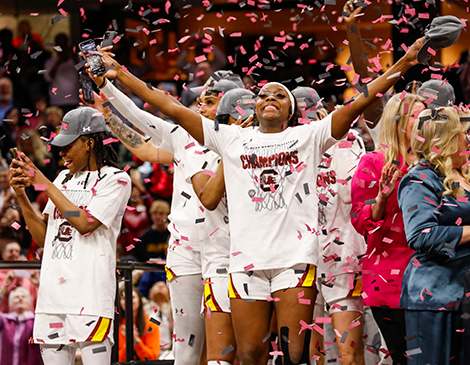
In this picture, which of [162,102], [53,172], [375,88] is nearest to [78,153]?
[162,102]

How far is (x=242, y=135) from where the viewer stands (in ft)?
10.6

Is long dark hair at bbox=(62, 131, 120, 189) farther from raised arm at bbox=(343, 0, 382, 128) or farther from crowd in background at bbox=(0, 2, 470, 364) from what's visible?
raised arm at bbox=(343, 0, 382, 128)

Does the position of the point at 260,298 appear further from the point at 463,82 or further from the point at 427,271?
the point at 463,82

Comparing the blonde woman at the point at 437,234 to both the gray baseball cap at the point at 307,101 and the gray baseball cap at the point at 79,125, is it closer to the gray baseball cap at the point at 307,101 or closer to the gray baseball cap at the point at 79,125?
the gray baseball cap at the point at 307,101

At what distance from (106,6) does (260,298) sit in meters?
6.03

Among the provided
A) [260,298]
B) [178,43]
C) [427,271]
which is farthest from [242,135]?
[178,43]

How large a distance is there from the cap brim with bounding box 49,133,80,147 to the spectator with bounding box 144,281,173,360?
6.36ft

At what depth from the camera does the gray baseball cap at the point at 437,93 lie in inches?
142

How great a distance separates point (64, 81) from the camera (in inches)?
307

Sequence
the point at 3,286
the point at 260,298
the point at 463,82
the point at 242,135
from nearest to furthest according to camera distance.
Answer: the point at 260,298 → the point at 242,135 → the point at 3,286 → the point at 463,82

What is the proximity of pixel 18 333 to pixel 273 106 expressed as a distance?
82.2 inches

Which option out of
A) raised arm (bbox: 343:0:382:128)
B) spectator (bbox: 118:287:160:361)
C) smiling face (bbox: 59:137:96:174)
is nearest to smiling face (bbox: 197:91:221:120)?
smiling face (bbox: 59:137:96:174)

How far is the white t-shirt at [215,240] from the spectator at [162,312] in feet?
6.05

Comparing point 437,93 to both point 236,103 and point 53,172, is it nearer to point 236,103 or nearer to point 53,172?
point 236,103
